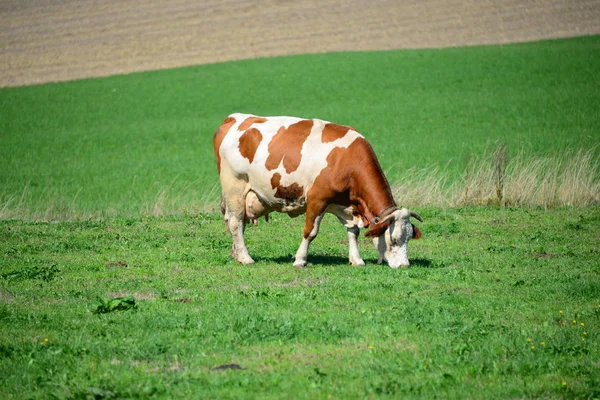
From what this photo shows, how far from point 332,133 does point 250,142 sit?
1476 millimetres

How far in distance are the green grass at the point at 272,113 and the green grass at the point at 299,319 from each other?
7.19 meters

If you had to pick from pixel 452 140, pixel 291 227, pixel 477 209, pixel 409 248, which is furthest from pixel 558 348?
pixel 452 140

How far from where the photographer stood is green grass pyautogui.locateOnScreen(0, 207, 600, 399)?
797 centimetres

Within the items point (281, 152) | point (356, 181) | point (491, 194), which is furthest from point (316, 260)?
point (491, 194)

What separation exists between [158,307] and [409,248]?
622 centimetres

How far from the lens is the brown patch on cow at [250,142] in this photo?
14.5 m

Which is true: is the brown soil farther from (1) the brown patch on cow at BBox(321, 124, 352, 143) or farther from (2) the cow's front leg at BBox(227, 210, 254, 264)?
(1) the brown patch on cow at BBox(321, 124, 352, 143)

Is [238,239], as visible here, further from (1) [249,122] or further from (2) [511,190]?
(2) [511,190]

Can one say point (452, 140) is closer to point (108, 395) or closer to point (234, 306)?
point (234, 306)

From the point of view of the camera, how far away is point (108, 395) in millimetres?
7535

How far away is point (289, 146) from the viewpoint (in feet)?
46.5

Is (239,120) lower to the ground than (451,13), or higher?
higher

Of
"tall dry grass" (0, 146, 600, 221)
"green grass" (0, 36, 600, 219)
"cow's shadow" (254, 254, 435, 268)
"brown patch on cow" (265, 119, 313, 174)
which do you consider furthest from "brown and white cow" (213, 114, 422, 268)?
"green grass" (0, 36, 600, 219)

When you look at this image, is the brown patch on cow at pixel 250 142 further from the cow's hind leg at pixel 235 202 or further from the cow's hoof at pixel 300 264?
the cow's hoof at pixel 300 264
